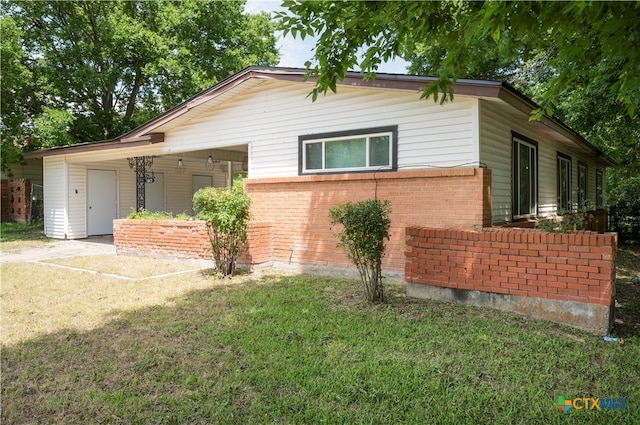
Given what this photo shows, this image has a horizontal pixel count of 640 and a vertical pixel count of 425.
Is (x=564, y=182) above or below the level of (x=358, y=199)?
above

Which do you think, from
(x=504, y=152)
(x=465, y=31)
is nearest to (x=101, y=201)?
(x=504, y=152)

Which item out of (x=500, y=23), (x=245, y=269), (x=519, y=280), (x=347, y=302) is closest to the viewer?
(x=500, y=23)

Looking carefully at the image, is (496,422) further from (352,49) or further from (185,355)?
(352,49)

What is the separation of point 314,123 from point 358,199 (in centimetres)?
184

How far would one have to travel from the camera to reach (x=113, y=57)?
18469 millimetres

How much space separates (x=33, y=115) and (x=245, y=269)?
14.7 metres

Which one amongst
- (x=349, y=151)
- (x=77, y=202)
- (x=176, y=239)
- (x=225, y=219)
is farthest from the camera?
(x=77, y=202)

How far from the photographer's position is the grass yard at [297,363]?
2.90 meters

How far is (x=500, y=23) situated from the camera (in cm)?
304

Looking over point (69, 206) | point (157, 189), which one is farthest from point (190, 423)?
point (157, 189)

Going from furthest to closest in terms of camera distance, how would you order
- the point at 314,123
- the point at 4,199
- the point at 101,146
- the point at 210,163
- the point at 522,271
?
1. the point at 4,199
2. the point at 210,163
3. the point at 101,146
4. the point at 314,123
5. the point at 522,271

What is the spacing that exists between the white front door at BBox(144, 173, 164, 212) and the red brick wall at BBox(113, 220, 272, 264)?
5796 millimetres

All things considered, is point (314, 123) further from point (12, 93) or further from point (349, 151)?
point (12, 93)

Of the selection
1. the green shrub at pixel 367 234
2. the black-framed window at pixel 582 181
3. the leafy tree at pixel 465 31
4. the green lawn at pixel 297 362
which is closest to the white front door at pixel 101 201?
the green lawn at pixel 297 362
